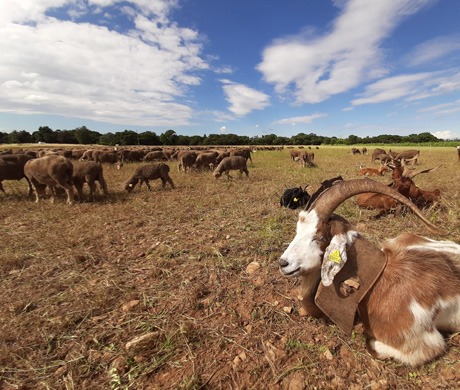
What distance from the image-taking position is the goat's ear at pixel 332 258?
98.2 inches

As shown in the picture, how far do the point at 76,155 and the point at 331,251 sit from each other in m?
32.3

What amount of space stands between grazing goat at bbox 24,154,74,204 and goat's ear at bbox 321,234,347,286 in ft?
32.4

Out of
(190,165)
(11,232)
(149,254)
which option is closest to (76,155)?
(190,165)

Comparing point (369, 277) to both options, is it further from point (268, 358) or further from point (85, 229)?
point (85, 229)

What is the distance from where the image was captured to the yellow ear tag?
245 centimetres

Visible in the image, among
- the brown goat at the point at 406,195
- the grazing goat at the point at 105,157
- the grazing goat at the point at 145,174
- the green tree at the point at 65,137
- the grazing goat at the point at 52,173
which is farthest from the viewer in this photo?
the green tree at the point at 65,137

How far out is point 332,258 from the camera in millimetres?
2469

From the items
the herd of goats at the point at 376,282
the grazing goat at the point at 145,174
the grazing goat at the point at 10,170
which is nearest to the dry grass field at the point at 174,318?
the herd of goats at the point at 376,282

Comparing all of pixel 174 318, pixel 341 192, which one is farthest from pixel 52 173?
pixel 341 192

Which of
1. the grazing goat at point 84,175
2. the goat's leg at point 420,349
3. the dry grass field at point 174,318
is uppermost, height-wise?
the grazing goat at point 84,175

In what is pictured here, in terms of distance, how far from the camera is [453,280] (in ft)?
8.69

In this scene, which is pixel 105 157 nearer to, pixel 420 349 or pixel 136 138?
pixel 420 349

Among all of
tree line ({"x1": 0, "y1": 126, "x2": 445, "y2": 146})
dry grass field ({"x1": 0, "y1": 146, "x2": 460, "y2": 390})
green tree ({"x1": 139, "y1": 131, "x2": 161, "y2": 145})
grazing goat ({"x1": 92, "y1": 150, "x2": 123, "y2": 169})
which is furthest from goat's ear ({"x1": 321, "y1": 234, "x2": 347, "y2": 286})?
green tree ({"x1": 139, "y1": 131, "x2": 161, "y2": 145})

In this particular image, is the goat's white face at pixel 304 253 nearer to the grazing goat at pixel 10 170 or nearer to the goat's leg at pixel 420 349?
the goat's leg at pixel 420 349
